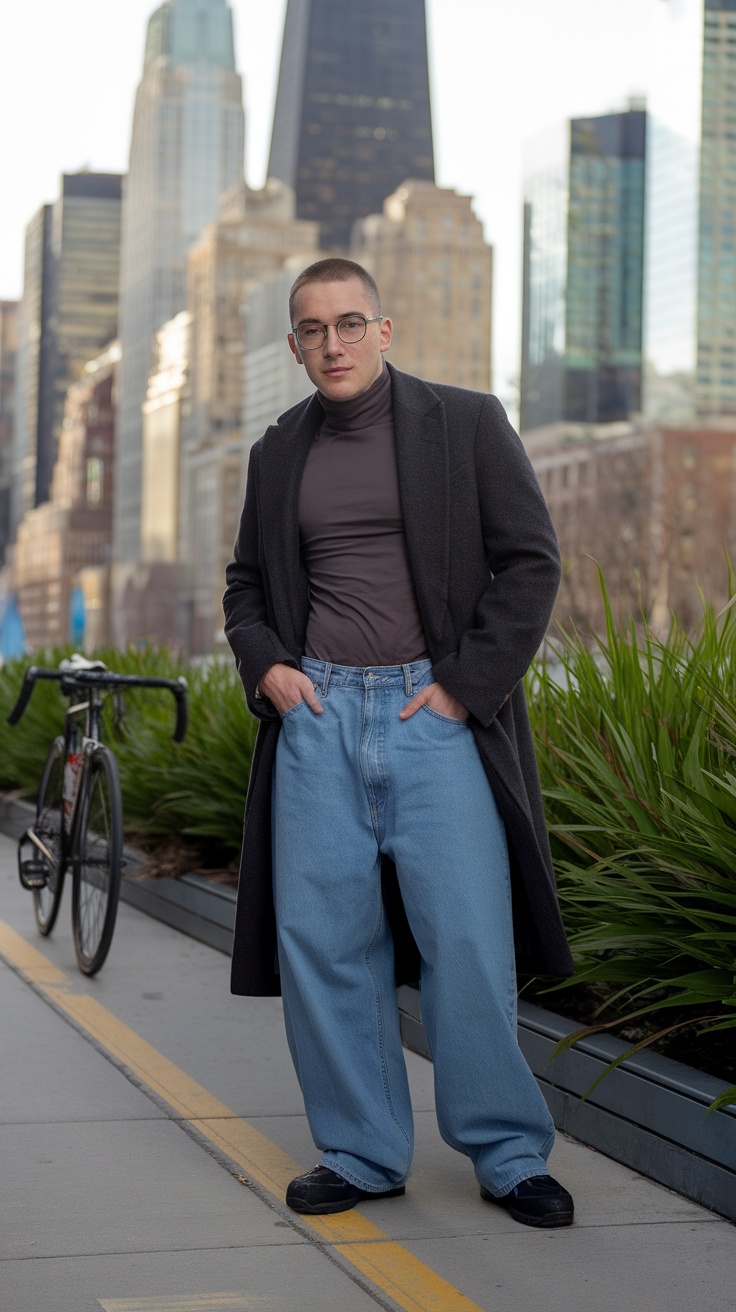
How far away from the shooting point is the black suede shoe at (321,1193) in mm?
3992

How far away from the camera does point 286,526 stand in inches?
160

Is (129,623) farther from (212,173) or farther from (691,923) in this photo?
(691,923)

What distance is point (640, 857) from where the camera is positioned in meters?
5.21

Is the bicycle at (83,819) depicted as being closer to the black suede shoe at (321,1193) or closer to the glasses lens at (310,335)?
the black suede shoe at (321,1193)

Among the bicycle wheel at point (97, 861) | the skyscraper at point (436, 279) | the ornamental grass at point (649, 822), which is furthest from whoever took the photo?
the skyscraper at point (436, 279)

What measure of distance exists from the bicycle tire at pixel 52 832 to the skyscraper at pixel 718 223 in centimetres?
14670

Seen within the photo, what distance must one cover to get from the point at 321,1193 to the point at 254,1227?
19 cm

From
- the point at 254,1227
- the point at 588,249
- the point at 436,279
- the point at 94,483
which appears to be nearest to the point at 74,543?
the point at 94,483

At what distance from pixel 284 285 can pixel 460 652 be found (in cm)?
14498

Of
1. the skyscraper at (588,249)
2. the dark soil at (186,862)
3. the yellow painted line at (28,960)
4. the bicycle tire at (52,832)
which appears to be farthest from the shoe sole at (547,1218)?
the skyscraper at (588,249)

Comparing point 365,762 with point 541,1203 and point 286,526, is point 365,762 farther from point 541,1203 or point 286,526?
point 541,1203

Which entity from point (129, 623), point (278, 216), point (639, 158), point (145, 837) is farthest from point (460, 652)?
point (639, 158)

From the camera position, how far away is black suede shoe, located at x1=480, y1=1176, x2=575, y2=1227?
12.8 ft

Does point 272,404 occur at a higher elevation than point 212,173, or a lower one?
lower
